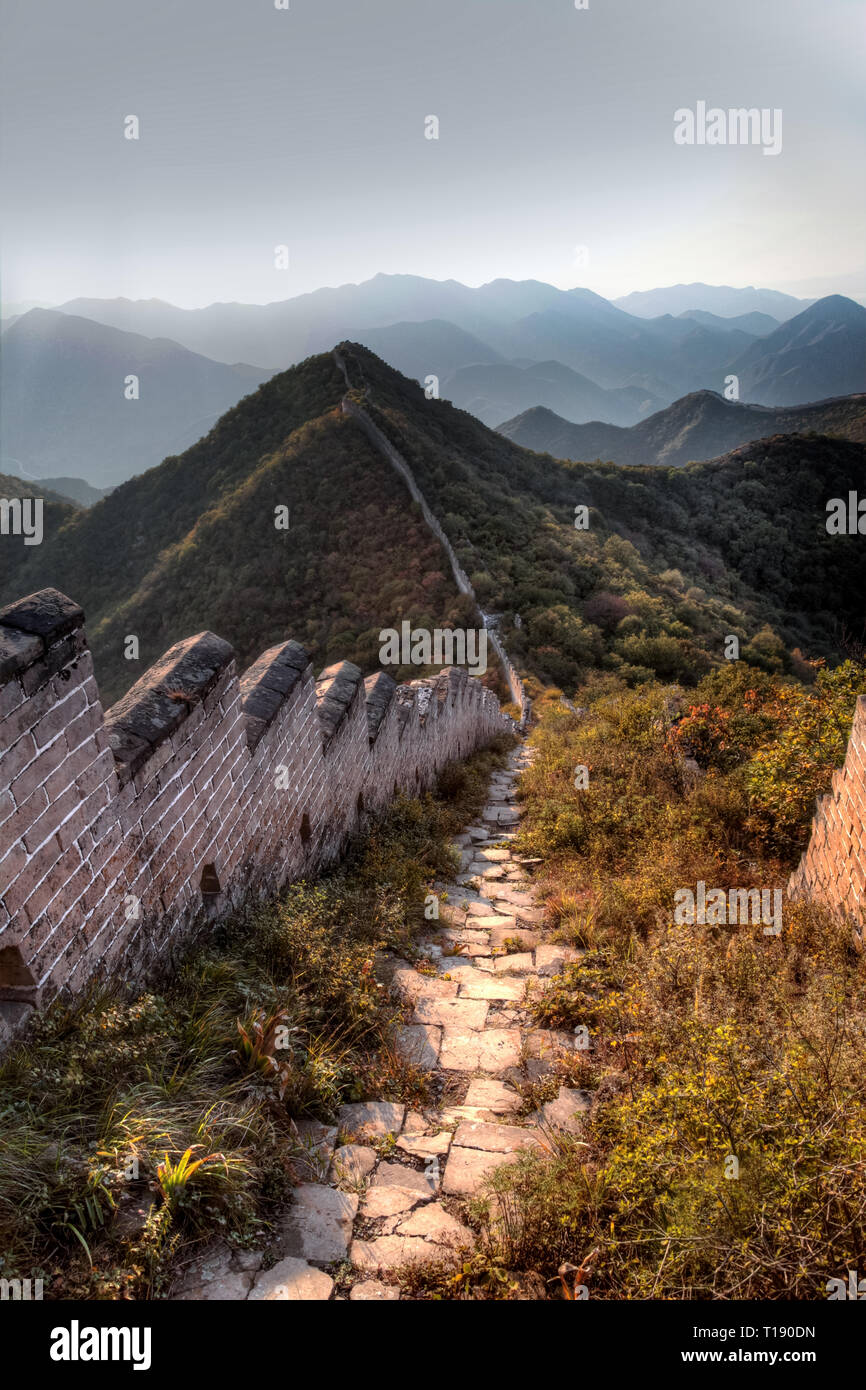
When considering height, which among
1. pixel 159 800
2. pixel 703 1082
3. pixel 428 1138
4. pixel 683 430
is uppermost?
pixel 683 430

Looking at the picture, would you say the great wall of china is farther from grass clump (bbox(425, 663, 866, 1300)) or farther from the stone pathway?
the stone pathway

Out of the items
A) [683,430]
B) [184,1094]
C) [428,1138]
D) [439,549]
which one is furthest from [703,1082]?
[683,430]

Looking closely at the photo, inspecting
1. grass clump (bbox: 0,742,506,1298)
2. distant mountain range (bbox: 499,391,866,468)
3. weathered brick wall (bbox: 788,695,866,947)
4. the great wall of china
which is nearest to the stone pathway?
grass clump (bbox: 0,742,506,1298)

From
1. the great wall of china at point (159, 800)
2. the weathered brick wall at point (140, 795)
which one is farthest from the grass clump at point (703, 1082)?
the weathered brick wall at point (140, 795)

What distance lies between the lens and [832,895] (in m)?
3.92

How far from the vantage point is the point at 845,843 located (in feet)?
12.6

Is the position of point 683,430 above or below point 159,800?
above

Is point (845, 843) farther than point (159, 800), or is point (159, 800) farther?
point (845, 843)

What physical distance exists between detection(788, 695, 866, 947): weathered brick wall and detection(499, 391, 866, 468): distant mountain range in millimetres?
89958

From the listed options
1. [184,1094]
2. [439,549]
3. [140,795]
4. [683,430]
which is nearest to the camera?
[184,1094]

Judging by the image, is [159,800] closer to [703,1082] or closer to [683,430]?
[703,1082]

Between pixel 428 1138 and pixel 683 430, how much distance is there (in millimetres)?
128778

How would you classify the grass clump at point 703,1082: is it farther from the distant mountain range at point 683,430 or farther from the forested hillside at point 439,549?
the distant mountain range at point 683,430

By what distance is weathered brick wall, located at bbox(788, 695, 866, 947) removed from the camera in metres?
3.60
